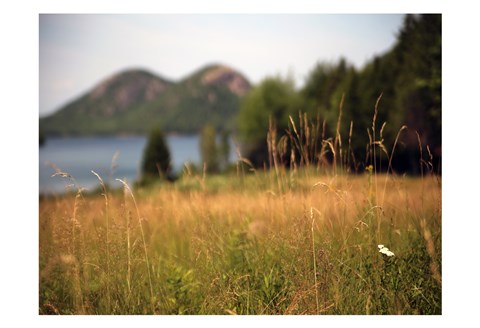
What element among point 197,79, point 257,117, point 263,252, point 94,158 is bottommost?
point 263,252

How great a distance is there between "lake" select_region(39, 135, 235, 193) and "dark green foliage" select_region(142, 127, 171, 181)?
0.05 metres

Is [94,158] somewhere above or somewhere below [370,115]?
below

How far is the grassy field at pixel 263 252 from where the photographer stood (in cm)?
245

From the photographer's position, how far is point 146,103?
3516 millimetres

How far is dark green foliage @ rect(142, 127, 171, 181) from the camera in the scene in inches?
→ 135

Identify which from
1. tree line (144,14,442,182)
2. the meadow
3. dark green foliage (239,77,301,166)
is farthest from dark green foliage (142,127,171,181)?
dark green foliage (239,77,301,166)

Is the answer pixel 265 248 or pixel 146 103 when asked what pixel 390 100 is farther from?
pixel 146 103

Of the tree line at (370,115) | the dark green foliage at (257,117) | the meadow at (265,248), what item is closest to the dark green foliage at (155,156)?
the tree line at (370,115)

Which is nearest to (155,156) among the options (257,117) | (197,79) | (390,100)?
(197,79)

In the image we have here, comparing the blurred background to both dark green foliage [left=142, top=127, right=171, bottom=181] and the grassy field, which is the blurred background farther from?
the grassy field

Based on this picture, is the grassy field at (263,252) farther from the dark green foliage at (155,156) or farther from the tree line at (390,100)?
the dark green foliage at (155,156)

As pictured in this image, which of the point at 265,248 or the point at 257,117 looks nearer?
the point at 265,248

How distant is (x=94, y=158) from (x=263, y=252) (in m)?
1.36

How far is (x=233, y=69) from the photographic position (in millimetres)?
3256
